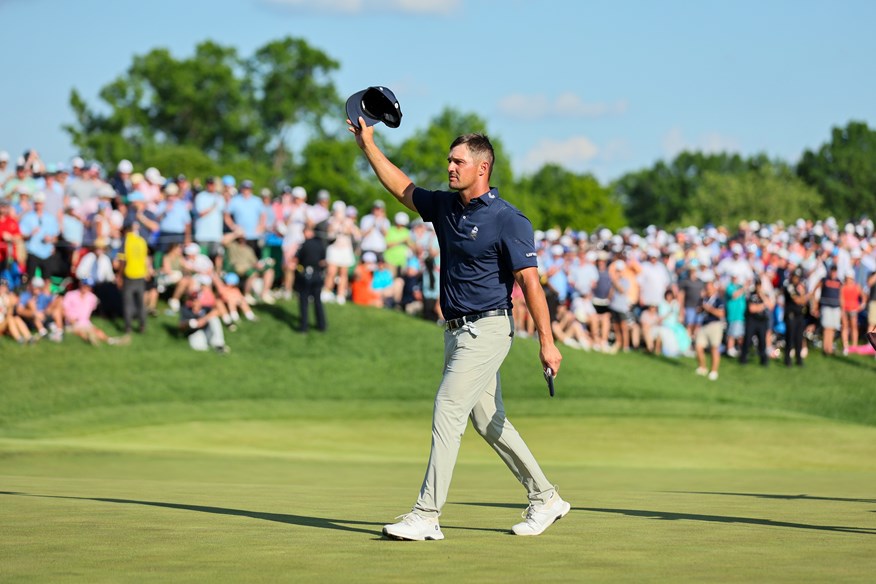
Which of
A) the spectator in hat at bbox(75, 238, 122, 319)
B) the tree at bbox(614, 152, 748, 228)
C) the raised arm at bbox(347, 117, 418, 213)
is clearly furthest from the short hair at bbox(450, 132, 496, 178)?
the tree at bbox(614, 152, 748, 228)

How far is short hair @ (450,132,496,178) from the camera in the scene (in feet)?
25.6

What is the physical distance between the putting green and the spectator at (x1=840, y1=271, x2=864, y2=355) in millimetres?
10535

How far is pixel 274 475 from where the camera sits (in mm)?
14836

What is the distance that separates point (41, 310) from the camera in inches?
981

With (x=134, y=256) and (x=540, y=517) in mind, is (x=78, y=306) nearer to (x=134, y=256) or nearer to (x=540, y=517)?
(x=134, y=256)

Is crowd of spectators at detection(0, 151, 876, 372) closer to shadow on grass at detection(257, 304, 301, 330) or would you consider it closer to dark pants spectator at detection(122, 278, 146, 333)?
dark pants spectator at detection(122, 278, 146, 333)

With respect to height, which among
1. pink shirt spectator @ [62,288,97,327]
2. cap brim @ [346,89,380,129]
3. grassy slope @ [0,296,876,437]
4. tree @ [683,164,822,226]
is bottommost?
grassy slope @ [0,296,876,437]

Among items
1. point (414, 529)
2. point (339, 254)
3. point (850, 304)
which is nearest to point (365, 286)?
point (339, 254)

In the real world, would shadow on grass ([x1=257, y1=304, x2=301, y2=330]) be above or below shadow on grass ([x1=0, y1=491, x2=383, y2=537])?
above

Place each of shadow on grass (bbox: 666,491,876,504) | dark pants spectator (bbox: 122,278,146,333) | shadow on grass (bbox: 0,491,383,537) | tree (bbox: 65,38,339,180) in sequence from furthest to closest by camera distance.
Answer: tree (bbox: 65,38,339,180), dark pants spectator (bbox: 122,278,146,333), shadow on grass (bbox: 666,491,876,504), shadow on grass (bbox: 0,491,383,537)

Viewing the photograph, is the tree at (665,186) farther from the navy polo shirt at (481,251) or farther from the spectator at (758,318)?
the navy polo shirt at (481,251)

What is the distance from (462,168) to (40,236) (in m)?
18.6

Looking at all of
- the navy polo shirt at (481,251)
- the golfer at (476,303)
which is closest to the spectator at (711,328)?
the golfer at (476,303)

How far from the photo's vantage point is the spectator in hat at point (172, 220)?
26.3m
